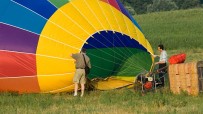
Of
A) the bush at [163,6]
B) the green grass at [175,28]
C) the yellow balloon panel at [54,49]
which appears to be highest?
the bush at [163,6]

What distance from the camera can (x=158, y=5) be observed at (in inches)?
2645

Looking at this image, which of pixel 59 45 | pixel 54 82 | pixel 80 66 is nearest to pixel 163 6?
pixel 59 45

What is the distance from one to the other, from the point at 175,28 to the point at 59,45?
93.9 feet

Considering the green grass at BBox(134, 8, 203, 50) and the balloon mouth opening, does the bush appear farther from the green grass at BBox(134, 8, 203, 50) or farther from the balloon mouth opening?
the balloon mouth opening

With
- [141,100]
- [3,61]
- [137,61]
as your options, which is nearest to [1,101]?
[3,61]

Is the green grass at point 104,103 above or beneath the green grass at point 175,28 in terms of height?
beneath

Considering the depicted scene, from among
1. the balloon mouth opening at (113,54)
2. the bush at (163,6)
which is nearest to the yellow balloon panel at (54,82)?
the balloon mouth opening at (113,54)

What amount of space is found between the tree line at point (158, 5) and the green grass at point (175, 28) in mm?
14071

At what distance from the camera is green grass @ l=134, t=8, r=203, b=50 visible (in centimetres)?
3145

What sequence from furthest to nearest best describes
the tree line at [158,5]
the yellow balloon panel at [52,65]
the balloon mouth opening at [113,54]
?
1. the tree line at [158,5]
2. the balloon mouth opening at [113,54]
3. the yellow balloon panel at [52,65]

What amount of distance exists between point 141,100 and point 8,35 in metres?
3.23

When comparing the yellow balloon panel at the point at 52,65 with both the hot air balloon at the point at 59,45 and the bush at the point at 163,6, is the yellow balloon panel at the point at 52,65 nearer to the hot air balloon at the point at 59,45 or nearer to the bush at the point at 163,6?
the hot air balloon at the point at 59,45

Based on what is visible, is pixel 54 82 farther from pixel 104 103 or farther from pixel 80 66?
pixel 104 103

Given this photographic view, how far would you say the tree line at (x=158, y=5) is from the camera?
218ft
